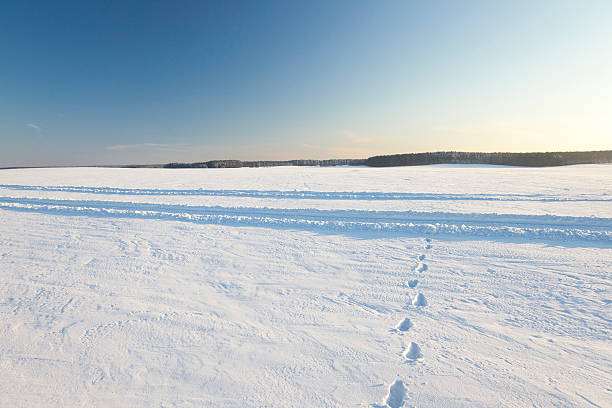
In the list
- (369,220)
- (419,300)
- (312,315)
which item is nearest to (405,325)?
(419,300)

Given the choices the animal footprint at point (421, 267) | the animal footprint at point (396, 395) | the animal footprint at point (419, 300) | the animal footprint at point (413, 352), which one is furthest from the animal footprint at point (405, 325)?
the animal footprint at point (421, 267)

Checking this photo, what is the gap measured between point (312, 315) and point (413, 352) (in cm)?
109

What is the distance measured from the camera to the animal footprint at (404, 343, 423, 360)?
2590 millimetres

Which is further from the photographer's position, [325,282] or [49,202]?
[49,202]

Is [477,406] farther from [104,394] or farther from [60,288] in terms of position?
[60,288]

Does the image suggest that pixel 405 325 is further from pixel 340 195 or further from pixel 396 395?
pixel 340 195

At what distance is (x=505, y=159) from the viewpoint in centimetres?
5028

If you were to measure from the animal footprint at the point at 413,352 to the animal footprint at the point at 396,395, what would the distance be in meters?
0.32

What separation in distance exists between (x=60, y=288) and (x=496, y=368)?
203 inches

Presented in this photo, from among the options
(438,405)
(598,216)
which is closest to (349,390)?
(438,405)

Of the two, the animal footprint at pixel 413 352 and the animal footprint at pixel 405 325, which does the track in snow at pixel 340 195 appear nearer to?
the animal footprint at pixel 405 325

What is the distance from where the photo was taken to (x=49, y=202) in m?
9.74

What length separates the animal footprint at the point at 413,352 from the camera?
259cm

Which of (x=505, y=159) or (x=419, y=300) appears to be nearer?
(x=419, y=300)
